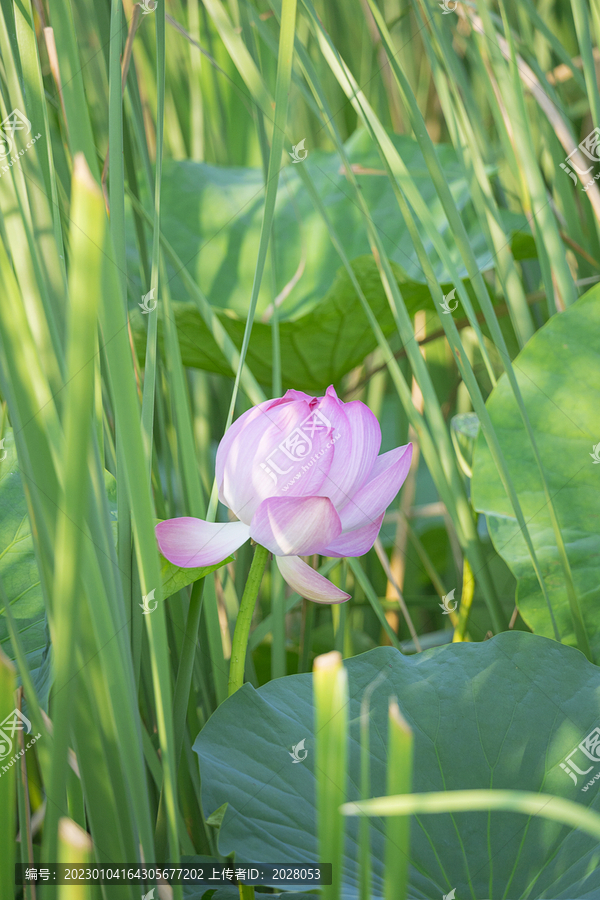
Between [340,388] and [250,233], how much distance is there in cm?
34

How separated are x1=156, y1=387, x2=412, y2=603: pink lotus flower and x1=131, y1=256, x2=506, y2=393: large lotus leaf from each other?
42 cm

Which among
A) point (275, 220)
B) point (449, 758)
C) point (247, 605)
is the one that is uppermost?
point (275, 220)

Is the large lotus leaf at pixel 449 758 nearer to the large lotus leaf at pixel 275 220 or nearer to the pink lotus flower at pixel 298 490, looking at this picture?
the pink lotus flower at pixel 298 490

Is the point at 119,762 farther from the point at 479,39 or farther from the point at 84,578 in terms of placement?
the point at 479,39

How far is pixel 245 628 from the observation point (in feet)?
1.11

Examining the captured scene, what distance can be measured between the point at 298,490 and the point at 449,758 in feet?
0.65

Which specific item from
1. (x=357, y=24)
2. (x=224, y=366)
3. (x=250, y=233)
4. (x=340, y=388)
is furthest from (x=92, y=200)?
(x=357, y=24)

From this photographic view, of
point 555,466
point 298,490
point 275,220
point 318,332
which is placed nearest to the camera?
point 298,490

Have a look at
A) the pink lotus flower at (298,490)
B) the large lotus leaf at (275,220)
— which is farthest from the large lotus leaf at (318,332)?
the pink lotus flower at (298,490)

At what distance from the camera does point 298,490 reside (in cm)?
32

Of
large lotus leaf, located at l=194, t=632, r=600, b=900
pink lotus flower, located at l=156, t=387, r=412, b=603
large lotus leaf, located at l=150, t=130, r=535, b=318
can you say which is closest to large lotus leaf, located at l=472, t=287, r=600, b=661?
large lotus leaf, located at l=194, t=632, r=600, b=900

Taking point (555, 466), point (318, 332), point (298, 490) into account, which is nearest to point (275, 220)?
point (318, 332)

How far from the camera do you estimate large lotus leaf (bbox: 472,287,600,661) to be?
51cm

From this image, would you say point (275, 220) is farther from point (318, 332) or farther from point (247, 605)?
point (247, 605)
